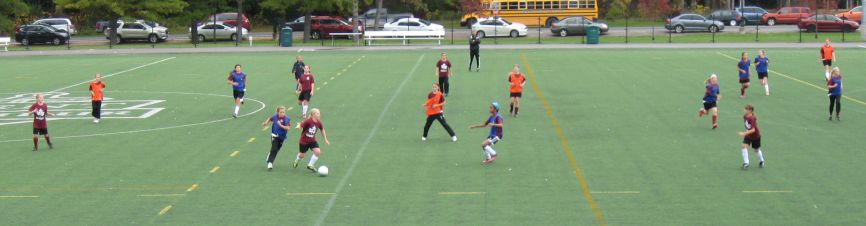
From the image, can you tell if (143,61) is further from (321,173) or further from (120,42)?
(321,173)

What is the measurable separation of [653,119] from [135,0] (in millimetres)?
47995

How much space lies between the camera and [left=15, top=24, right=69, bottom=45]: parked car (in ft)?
236

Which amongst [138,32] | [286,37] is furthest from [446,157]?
[138,32]

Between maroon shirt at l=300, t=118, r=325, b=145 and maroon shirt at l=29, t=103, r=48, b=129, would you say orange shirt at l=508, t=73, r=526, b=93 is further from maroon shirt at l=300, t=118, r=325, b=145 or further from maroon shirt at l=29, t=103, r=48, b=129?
maroon shirt at l=29, t=103, r=48, b=129

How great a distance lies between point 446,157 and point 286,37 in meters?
43.3

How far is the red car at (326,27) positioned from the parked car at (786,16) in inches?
1115

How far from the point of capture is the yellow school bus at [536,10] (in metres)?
80.2

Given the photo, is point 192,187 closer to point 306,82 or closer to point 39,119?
point 39,119

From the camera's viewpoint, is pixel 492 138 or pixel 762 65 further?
pixel 762 65

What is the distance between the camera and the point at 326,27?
73750mm

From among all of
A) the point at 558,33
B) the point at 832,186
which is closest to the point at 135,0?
the point at 558,33

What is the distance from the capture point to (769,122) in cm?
2791

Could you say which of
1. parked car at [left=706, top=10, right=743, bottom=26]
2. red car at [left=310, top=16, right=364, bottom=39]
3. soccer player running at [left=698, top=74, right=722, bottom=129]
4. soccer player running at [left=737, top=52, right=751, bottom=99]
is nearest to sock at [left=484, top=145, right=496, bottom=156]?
soccer player running at [left=698, top=74, right=722, bottom=129]

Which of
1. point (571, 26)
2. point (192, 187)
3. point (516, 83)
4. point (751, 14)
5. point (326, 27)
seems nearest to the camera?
point (192, 187)
